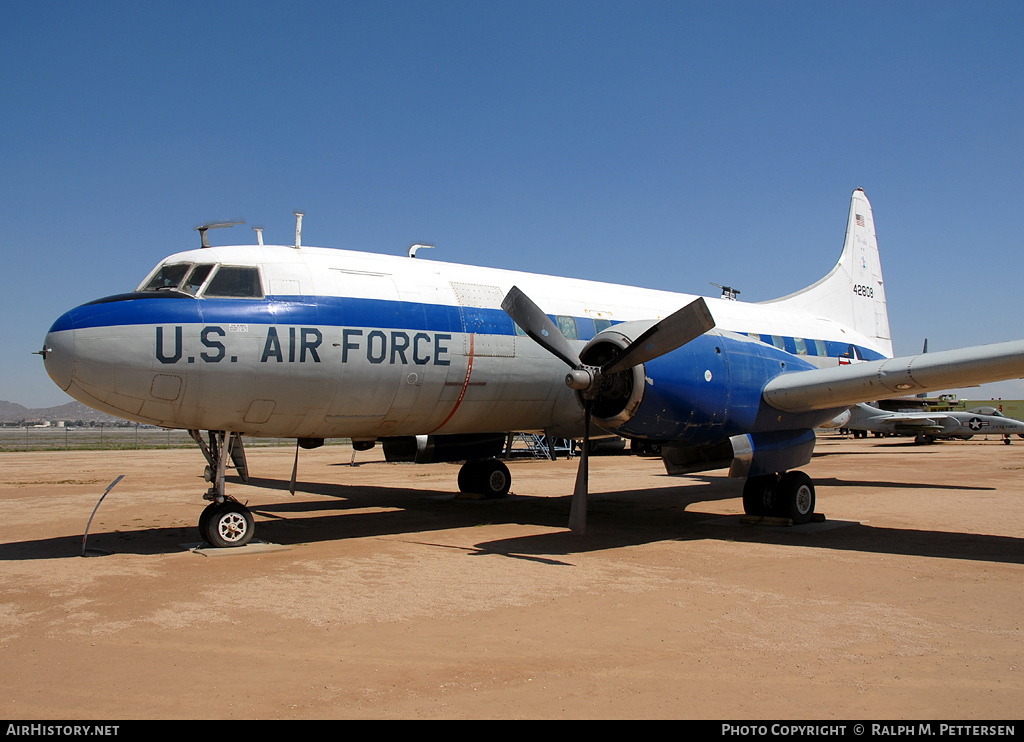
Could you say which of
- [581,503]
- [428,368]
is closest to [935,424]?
[581,503]

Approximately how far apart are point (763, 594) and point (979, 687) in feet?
9.18

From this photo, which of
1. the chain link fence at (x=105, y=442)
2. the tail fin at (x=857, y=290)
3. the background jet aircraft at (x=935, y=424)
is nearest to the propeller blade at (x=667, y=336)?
the tail fin at (x=857, y=290)

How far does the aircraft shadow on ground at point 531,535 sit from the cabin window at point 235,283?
3614mm

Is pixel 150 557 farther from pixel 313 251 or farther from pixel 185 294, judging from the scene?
pixel 313 251

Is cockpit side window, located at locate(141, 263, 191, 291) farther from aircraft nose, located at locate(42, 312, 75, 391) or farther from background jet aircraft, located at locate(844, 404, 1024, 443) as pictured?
background jet aircraft, located at locate(844, 404, 1024, 443)

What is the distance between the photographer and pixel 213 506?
1001cm

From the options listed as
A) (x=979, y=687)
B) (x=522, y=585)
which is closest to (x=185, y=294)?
(x=522, y=585)

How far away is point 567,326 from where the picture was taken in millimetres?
12695

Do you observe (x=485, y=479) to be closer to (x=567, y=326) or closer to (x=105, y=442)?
(x=567, y=326)

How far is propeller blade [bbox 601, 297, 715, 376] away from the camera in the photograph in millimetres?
9539

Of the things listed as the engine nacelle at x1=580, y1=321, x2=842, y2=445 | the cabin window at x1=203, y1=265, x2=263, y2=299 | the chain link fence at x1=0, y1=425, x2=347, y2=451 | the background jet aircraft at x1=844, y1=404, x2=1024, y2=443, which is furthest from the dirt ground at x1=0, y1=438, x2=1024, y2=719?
the background jet aircraft at x1=844, y1=404, x2=1024, y2=443

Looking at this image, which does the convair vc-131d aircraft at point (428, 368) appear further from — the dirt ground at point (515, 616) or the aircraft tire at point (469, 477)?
the aircraft tire at point (469, 477)

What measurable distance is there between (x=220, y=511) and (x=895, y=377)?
392 inches
